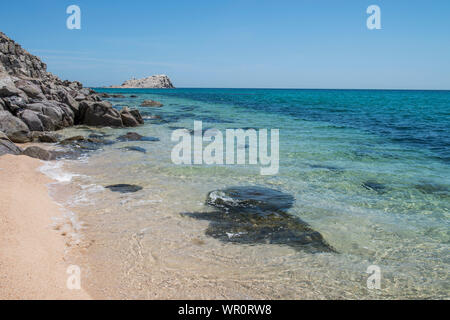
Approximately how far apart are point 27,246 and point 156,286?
2.12 m

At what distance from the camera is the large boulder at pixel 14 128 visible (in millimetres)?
13971

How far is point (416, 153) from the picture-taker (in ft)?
46.4

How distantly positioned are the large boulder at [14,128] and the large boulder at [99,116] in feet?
20.9

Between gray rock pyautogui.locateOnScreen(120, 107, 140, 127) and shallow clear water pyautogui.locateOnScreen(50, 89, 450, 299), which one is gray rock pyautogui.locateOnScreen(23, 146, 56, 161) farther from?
gray rock pyautogui.locateOnScreen(120, 107, 140, 127)

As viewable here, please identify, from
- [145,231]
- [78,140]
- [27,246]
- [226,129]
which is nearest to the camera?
[27,246]

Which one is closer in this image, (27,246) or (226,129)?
(27,246)

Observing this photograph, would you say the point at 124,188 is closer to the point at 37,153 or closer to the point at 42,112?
the point at 37,153

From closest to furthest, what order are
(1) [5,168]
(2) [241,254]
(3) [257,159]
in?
1. (2) [241,254]
2. (1) [5,168]
3. (3) [257,159]

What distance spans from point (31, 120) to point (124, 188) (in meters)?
10.8

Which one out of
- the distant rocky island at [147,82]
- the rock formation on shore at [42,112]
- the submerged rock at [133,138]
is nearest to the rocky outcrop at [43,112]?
the rock formation on shore at [42,112]

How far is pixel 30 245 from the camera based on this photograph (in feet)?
16.2
